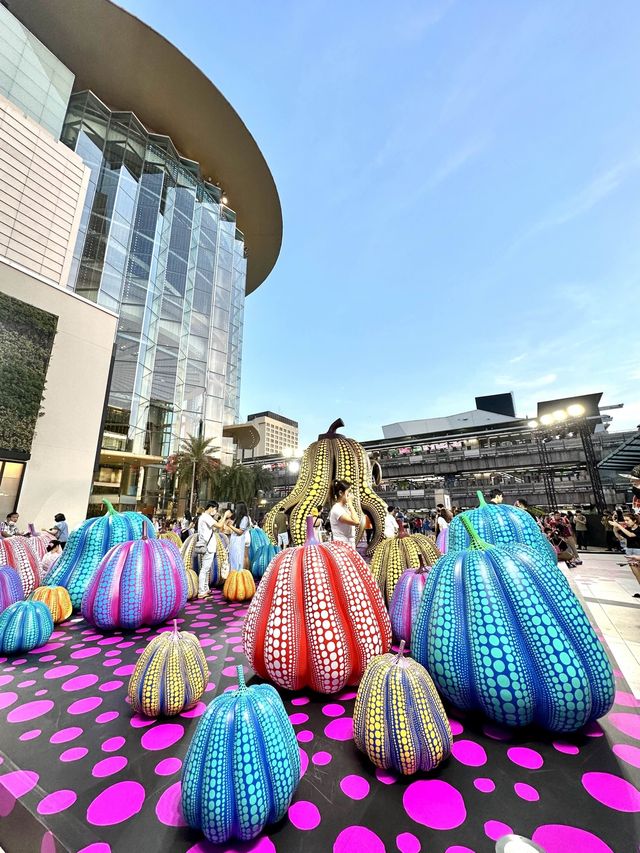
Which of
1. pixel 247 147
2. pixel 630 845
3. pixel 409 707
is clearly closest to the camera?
pixel 630 845

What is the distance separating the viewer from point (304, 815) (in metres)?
1.35

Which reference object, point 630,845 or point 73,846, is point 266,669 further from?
point 630,845

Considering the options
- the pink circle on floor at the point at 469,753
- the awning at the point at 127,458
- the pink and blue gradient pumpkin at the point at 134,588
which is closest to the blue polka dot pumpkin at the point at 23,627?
the pink and blue gradient pumpkin at the point at 134,588

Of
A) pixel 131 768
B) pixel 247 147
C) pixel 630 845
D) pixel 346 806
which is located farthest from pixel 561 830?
pixel 247 147

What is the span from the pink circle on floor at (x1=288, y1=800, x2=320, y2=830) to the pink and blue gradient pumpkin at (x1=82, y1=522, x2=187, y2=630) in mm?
2755

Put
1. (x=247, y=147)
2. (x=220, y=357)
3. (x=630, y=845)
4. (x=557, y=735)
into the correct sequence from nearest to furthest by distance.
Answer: (x=630, y=845) < (x=557, y=735) < (x=220, y=357) < (x=247, y=147)

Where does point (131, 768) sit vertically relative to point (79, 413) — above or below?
below

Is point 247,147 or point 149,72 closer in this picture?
point 149,72

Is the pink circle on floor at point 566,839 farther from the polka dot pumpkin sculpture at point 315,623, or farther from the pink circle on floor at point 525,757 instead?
A: the polka dot pumpkin sculpture at point 315,623

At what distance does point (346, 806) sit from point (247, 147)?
177 feet

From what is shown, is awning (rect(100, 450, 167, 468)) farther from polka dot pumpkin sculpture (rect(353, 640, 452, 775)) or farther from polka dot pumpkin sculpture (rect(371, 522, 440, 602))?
polka dot pumpkin sculpture (rect(353, 640, 452, 775))

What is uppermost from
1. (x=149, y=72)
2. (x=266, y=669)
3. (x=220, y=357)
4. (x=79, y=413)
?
(x=149, y=72)

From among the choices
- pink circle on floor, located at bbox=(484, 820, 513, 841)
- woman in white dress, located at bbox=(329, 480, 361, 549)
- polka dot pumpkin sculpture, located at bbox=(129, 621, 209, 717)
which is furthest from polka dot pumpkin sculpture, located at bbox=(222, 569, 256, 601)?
pink circle on floor, located at bbox=(484, 820, 513, 841)

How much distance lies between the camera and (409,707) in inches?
61.3
